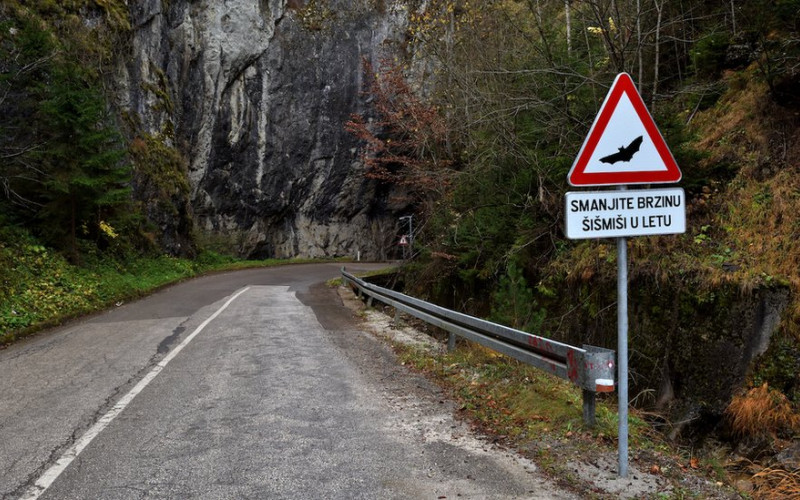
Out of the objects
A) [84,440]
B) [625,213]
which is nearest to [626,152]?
[625,213]

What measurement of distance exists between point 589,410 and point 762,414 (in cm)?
289

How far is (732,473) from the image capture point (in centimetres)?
500

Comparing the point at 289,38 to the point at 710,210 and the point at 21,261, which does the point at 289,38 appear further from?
the point at 710,210

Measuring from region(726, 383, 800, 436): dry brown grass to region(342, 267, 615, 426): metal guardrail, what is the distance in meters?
2.76

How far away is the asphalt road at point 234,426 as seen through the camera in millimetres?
3475

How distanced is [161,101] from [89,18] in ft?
20.0

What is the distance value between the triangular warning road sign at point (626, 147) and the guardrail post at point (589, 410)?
74.1 inches

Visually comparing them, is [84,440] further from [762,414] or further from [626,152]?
[762,414]

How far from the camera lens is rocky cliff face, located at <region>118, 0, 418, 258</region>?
32.0 metres

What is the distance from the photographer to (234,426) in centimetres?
460

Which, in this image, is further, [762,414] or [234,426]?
[762,414]

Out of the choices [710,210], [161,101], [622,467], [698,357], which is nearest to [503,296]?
[698,357]

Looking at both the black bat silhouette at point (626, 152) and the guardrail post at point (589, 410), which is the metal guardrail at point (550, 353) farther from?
the black bat silhouette at point (626, 152)

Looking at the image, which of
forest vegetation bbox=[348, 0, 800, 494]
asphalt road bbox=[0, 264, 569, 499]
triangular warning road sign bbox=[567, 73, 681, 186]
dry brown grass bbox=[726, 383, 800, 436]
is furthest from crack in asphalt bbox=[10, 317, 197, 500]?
dry brown grass bbox=[726, 383, 800, 436]
